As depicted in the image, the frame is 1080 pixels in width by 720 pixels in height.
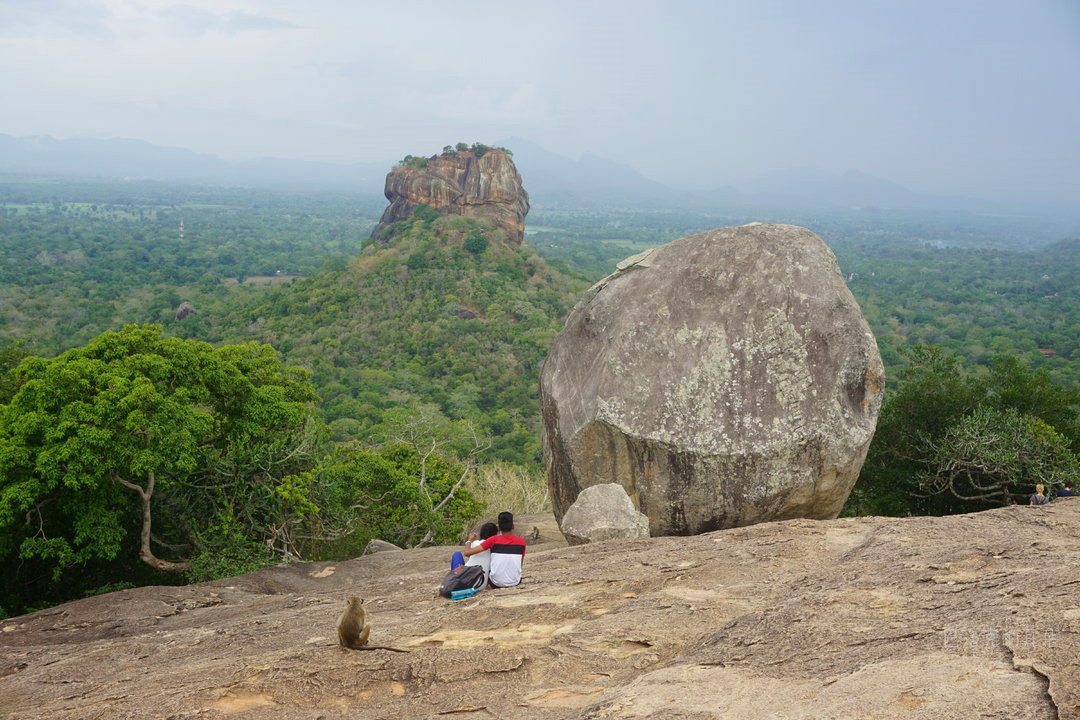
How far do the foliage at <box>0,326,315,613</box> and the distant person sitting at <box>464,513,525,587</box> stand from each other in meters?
6.25

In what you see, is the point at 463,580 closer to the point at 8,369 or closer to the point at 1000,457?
the point at 1000,457

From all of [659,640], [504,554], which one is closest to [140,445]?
[504,554]

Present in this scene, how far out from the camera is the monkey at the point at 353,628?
242 inches

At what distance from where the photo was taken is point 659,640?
5984mm

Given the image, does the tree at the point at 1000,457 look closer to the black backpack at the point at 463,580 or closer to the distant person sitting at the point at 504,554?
the distant person sitting at the point at 504,554

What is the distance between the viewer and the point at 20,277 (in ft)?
256

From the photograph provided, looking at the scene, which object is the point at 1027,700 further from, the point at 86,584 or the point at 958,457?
the point at 86,584

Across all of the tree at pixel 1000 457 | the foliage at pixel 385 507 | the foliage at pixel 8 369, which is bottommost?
the foliage at pixel 385 507

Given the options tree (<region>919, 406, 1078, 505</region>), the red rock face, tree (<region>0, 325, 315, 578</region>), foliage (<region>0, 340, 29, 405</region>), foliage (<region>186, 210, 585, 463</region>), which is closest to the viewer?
tree (<region>0, 325, 315, 578</region>)

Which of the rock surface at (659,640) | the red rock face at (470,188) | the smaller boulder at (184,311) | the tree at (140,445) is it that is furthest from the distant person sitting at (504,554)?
the red rock face at (470,188)

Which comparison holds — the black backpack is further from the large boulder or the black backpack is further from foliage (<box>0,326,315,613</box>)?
foliage (<box>0,326,315,613</box>)

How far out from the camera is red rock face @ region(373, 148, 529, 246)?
67.2 m

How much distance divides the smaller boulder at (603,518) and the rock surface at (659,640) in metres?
0.59

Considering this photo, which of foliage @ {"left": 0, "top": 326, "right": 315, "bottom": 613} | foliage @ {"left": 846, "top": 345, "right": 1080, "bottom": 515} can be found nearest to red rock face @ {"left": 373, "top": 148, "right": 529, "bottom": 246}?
foliage @ {"left": 846, "top": 345, "right": 1080, "bottom": 515}
